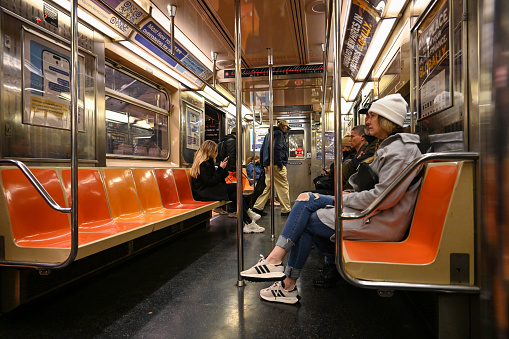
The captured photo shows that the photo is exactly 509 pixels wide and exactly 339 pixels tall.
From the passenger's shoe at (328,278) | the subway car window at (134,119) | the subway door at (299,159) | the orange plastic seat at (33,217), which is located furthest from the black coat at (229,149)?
the subway door at (299,159)

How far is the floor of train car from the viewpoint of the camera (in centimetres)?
152

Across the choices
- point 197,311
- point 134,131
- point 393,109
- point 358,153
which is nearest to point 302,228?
point 197,311

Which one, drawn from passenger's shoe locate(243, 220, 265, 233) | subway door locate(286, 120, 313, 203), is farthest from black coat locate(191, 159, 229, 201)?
subway door locate(286, 120, 313, 203)

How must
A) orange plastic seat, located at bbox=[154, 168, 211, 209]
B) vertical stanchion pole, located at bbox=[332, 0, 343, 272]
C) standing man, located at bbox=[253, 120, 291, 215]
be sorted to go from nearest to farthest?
vertical stanchion pole, located at bbox=[332, 0, 343, 272], orange plastic seat, located at bbox=[154, 168, 211, 209], standing man, located at bbox=[253, 120, 291, 215]

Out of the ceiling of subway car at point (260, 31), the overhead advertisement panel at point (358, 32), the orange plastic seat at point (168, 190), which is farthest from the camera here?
the orange plastic seat at point (168, 190)

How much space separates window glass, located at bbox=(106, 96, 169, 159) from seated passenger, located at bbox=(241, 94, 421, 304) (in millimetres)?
2533

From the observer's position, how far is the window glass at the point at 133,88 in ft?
11.5

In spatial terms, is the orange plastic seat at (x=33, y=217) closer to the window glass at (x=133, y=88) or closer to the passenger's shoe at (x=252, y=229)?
the window glass at (x=133, y=88)

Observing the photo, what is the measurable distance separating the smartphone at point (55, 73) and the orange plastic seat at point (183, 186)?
1563 mm

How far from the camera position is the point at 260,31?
154 inches

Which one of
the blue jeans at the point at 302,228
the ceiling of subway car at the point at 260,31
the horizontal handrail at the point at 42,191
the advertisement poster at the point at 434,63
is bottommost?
the blue jeans at the point at 302,228

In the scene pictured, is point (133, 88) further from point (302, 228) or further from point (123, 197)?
point (302, 228)

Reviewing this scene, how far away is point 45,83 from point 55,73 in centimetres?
15

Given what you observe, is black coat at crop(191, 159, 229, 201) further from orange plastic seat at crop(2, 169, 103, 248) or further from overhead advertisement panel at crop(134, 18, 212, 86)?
orange plastic seat at crop(2, 169, 103, 248)
